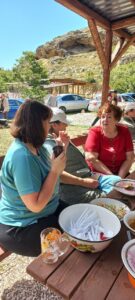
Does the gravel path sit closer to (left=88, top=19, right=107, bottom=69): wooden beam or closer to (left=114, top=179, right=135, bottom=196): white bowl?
(left=114, top=179, right=135, bottom=196): white bowl

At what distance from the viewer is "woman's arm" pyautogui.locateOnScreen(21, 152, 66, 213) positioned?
108 cm

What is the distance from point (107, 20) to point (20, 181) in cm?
408

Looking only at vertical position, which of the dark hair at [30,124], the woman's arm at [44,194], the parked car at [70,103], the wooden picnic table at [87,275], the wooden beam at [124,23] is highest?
the wooden beam at [124,23]

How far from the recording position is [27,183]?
1074 mm

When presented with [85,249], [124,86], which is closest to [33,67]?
[124,86]

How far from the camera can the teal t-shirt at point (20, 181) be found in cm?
109

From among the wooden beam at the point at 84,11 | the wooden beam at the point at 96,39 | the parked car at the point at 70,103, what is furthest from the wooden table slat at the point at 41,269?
the parked car at the point at 70,103

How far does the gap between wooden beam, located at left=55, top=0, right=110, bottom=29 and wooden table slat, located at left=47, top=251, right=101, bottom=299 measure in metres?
3.02

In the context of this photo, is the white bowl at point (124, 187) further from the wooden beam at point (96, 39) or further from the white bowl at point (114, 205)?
the wooden beam at point (96, 39)

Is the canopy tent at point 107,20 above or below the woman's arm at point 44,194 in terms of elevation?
above

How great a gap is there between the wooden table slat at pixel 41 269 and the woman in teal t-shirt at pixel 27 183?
279mm

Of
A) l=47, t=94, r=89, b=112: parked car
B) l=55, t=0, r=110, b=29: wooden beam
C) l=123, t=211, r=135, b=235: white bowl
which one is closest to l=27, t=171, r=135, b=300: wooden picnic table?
l=123, t=211, r=135, b=235: white bowl

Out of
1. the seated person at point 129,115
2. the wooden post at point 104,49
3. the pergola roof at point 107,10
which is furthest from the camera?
the seated person at point 129,115

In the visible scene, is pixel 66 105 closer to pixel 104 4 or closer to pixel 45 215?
pixel 104 4
